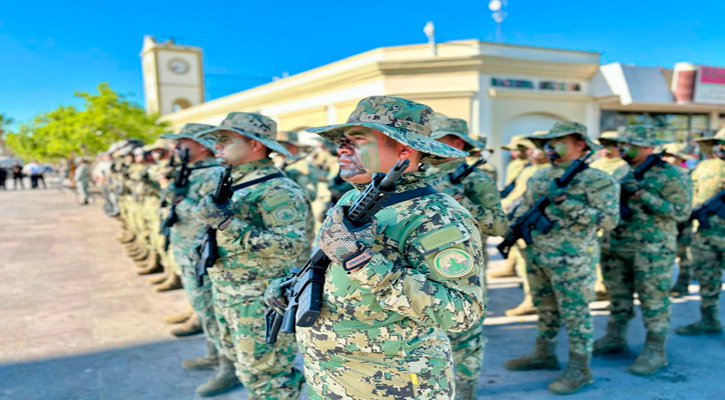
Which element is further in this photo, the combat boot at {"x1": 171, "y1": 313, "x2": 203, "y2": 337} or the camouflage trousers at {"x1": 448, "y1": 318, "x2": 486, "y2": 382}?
the combat boot at {"x1": 171, "y1": 313, "x2": 203, "y2": 337}

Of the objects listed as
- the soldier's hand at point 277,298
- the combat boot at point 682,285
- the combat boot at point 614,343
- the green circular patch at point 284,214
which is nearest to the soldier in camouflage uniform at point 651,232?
the combat boot at point 614,343

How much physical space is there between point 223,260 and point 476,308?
6.26 feet

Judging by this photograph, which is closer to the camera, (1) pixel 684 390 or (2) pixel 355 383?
(2) pixel 355 383

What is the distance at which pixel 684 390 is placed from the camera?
3801 mm

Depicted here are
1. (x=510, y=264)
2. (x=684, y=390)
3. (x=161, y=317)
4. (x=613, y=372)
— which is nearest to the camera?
(x=684, y=390)

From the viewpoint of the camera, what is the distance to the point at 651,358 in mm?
4180

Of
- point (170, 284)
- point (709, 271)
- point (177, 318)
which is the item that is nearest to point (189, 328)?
point (177, 318)

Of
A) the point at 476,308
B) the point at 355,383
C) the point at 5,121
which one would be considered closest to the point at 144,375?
the point at 355,383

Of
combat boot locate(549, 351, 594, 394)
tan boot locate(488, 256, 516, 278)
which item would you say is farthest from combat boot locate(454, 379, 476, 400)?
tan boot locate(488, 256, 516, 278)

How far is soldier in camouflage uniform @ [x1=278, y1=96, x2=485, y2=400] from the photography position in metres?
1.62

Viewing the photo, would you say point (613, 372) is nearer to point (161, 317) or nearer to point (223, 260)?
point (223, 260)

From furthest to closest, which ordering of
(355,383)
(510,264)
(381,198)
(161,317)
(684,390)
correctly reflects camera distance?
(510,264) → (161,317) → (684,390) → (355,383) → (381,198)

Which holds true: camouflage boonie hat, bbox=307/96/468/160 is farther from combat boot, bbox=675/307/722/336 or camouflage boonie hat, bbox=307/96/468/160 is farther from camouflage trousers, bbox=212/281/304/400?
combat boot, bbox=675/307/722/336

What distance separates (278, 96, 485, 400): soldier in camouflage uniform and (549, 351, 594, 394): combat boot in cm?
228
